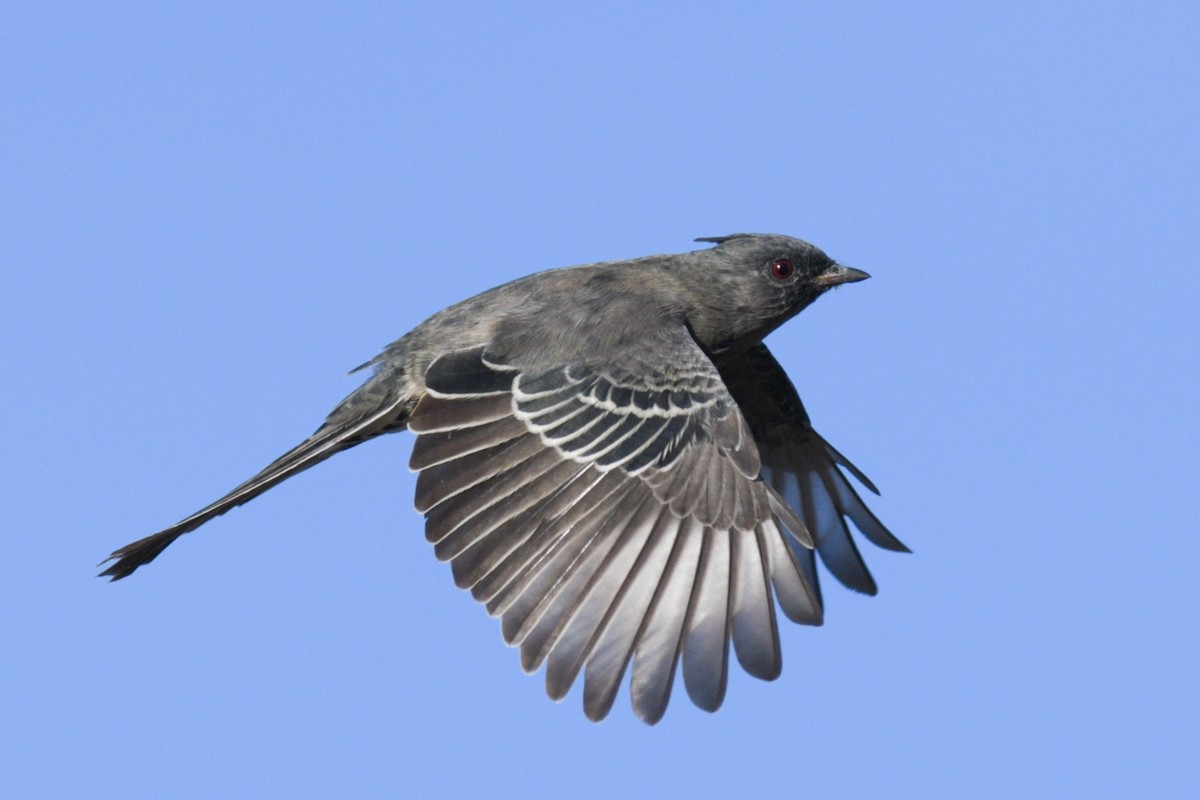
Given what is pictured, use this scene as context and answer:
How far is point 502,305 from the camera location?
31.8ft

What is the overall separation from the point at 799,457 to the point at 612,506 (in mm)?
3568

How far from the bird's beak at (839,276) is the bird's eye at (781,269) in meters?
0.32

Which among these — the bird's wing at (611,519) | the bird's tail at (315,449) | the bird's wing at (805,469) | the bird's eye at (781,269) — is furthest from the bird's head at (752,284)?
the bird's tail at (315,449)

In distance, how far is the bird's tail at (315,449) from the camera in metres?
9.02

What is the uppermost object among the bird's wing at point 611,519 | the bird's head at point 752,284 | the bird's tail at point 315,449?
the bird's head at point 752,284

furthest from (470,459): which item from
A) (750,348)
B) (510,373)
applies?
(750,348)

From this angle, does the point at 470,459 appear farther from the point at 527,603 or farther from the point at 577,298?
the point at 577,298

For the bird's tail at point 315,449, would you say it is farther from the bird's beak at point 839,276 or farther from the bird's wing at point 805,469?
the bird's beak at point 839,276

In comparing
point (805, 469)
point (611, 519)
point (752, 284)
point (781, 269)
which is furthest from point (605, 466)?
point (805, 469)

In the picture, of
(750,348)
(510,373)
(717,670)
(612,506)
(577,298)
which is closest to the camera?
(717,670)

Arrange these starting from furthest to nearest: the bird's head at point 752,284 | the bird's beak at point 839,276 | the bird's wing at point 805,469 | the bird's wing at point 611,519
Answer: the bird's wing at point 805,469, the bird's beak at point 839,276, the bird's head at point 752,284, the bird's wing at point 611,519

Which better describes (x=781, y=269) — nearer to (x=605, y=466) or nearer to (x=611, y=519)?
(x=605, y=466)

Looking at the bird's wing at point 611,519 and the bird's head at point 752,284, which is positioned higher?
the bird's head at point 752,284

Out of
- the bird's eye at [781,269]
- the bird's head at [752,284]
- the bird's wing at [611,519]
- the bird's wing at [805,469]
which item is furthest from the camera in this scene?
the bird's wing at [805,469]
